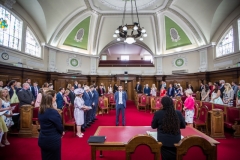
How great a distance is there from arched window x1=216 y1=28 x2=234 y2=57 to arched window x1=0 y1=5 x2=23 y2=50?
1467 cm

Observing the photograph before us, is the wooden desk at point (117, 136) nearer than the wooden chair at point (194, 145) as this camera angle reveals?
No

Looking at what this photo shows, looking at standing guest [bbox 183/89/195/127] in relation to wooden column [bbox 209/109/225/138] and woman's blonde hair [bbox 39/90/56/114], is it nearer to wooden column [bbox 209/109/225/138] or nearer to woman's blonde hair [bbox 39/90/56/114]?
wooden column [bbox 209/109/225/138]

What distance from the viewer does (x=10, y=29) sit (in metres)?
8.70

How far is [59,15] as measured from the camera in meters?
11.6

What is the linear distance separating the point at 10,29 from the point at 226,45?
1482 centimetres

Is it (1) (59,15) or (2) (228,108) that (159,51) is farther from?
(2) (228,108)

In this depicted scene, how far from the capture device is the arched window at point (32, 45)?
1033 cm

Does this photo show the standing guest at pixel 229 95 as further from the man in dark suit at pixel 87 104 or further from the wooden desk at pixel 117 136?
the man in dark suit at pixel 87 104


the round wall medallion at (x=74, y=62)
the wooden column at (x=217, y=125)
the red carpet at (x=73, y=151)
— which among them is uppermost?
the round wall medallion at (x=74, y=62)

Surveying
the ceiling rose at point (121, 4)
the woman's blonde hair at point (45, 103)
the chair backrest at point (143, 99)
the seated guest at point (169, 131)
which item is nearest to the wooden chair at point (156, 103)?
the chair backrest at point (143, 99)

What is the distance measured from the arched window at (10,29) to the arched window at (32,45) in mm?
804

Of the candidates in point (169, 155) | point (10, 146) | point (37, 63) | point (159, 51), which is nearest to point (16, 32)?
point (37, 63)

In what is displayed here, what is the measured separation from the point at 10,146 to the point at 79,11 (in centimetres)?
1156

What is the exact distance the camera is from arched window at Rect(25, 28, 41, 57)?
10.3 m
